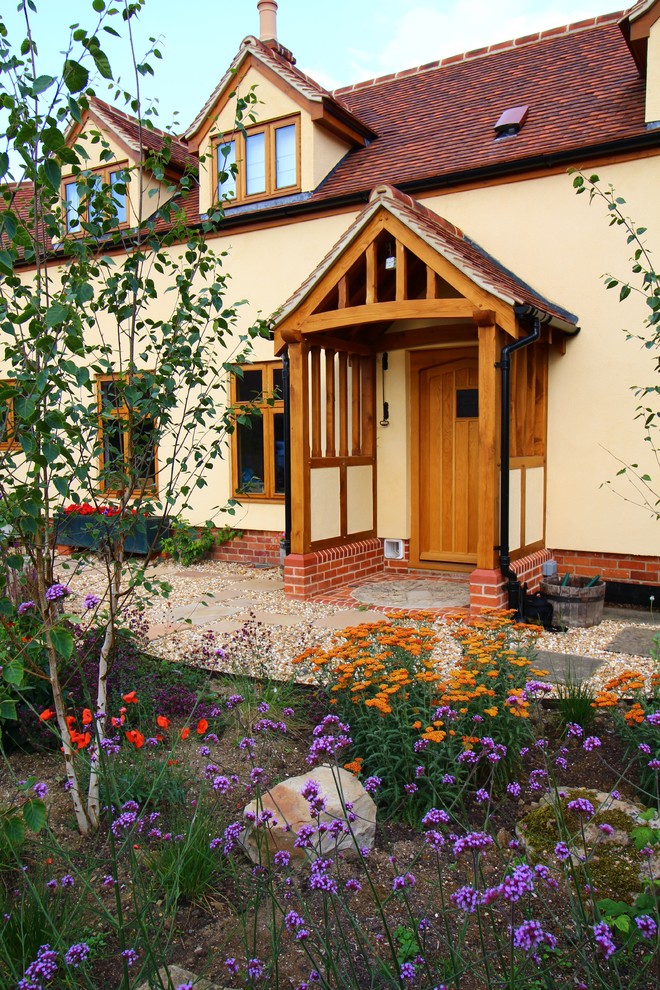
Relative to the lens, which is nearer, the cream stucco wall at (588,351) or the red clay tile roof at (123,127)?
the cream stucco wall at (588,351)

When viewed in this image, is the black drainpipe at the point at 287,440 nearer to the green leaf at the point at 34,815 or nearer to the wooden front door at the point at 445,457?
the wooden front door at the point at 445,457

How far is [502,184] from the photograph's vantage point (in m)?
8.41

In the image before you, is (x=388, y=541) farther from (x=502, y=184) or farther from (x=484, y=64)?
(x=484, y=64)

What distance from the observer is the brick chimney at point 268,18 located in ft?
40.0

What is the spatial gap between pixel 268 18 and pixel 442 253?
8.14 meters

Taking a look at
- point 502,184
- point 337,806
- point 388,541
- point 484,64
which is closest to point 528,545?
point 388,541

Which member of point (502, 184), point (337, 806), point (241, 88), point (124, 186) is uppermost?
point (241, 88)

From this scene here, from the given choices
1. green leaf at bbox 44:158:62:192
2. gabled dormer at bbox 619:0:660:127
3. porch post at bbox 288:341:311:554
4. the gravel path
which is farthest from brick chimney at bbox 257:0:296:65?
green leaf at bbox 44:158:62:192

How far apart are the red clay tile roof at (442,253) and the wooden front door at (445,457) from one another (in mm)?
1391

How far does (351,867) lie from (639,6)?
8.39m

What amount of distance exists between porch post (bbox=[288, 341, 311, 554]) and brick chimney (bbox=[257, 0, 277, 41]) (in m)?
7.35

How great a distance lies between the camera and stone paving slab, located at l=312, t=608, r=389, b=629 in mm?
6570

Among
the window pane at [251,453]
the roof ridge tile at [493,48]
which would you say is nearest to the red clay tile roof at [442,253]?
the window pane at [251,453]

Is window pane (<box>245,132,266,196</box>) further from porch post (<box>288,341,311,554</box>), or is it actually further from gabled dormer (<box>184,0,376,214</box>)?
porch post (<box>288,341,311,554</box>)
